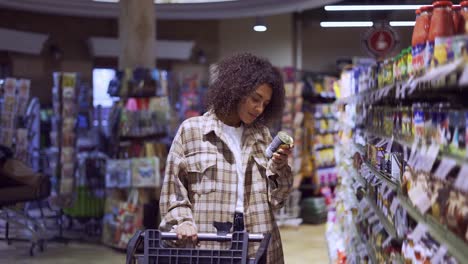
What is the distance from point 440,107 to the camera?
2.16 m

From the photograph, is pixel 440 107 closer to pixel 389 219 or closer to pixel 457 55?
pixel 457 55

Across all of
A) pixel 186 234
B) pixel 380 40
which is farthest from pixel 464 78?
pixel 380 40

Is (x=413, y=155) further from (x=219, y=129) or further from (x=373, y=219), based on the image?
(x=373, y=219)

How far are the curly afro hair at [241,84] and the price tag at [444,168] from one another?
110 cm

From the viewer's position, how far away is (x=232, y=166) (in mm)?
2945

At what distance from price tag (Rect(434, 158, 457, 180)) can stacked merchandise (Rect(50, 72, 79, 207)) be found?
7.06m

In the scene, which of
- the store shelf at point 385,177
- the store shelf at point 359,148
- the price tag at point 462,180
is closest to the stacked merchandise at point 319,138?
the store shelf at point 359,148

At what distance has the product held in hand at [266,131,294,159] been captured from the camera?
2.66 m

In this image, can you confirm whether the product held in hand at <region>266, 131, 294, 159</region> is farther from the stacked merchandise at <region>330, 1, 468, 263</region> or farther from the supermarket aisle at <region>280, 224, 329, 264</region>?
the supermarket aisle at <region>280, 224, 329, 264</region>

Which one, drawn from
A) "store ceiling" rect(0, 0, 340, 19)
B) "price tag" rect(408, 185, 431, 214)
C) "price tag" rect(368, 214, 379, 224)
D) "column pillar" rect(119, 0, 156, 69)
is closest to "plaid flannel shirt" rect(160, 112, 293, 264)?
"price tag" rect(408, 185, 431, 214)

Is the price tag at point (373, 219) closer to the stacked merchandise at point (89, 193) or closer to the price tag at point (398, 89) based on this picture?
the price tag at point (398, 89)

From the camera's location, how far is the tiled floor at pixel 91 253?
740cm

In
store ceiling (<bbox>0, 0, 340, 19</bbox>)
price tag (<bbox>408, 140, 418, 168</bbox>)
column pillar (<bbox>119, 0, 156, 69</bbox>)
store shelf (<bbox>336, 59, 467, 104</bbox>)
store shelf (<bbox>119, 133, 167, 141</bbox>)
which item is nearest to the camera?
store shelf (<bbox>336, 59, 467, 104</bbox>)

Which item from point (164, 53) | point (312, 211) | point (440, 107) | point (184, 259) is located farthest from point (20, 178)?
point (164, 53)
